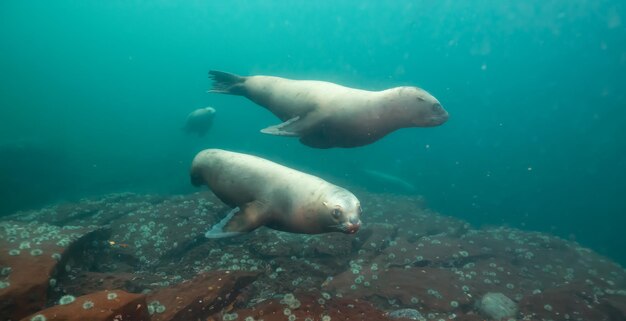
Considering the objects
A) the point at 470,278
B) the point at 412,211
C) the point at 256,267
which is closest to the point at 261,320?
the point at 256,267

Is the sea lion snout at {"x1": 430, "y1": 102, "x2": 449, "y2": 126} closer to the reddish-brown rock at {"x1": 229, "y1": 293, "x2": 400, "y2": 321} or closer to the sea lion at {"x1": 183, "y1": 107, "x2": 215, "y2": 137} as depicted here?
the reddish-brown rock at {"x1": 229, "y1": 293, "x2": 400, "y2": 321}

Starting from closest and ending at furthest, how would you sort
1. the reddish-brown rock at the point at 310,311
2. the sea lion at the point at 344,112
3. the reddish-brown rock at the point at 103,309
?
the reddish-brown rock at the point at 103,309 < the reddish-brown rock at the point at 310,311 < the sea lion at the point at 344,112

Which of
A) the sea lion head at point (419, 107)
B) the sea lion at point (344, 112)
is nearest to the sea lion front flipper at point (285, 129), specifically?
the sea lion at point (344, 112)

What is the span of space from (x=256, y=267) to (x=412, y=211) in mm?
9003

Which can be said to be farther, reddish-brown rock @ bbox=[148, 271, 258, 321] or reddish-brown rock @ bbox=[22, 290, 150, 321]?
reddish-brown rock @ bbox=[148, 271, 258, 321]

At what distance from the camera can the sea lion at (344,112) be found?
508 centimetres

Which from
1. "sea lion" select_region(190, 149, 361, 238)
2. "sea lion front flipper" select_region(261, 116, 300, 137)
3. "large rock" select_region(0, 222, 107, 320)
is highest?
"sea lion front flipper" select_region(261, 116, 300, 137)

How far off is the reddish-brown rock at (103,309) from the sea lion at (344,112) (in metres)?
2.87

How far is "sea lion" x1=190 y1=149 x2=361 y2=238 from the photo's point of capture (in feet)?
12.3

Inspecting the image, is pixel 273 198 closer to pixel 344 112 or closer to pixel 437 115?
pixel 344 112

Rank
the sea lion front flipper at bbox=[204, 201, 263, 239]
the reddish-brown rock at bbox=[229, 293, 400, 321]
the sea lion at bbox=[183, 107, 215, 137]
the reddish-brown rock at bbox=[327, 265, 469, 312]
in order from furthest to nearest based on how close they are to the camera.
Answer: the sea lion at bbox=[183, 107, 215, 137]
the reddish-brown rock at bbox=[327, 265, 469, 312]
the sea lion front flipper at bbox=[204, 201, 263, 239]
the reddish-brown rock at bbox=[229, 293, 400, 321]

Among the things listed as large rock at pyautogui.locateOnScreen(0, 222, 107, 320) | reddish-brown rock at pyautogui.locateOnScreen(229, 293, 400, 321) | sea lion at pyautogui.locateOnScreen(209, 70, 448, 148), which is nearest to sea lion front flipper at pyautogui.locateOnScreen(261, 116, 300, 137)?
sea lion at pyautogui.locateOnScreen(209, 70, 448, 148)

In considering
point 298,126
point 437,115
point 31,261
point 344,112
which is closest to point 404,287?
point 437,115

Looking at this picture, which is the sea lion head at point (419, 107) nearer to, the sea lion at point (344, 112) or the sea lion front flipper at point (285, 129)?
the sea lion at point (344, 112)
